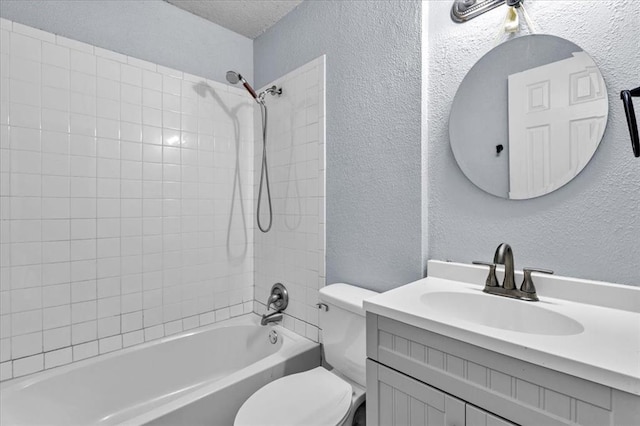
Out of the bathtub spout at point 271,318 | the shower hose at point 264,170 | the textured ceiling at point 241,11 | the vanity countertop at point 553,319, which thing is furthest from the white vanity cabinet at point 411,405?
the textured ceiling at point 241,11

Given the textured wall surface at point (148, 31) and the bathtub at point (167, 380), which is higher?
the textured wall surface at point (148, 31)

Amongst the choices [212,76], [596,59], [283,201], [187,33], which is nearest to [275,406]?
[283,201]

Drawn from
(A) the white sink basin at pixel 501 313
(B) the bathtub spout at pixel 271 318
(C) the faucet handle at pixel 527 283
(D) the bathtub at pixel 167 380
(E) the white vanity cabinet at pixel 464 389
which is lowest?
(D) the bathtub at pixel 167 380

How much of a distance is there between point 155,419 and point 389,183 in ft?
4.42

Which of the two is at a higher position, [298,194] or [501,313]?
[298,194]

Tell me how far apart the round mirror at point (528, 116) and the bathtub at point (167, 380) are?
4.25ft

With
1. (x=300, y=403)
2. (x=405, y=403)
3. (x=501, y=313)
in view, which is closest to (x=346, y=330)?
(x=300, y=403)

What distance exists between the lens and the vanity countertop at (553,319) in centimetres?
62

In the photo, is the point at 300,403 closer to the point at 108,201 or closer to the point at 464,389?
the point at 464,389

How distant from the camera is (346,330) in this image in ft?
4.67

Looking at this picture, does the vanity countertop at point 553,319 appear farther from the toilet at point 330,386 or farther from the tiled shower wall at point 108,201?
the tiled shower wall at point 108,201

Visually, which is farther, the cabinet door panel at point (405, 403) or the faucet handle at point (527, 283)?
the faucet handle at point (527, 283)

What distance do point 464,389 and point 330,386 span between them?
0.70 meters

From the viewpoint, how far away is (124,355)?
5.56ft
